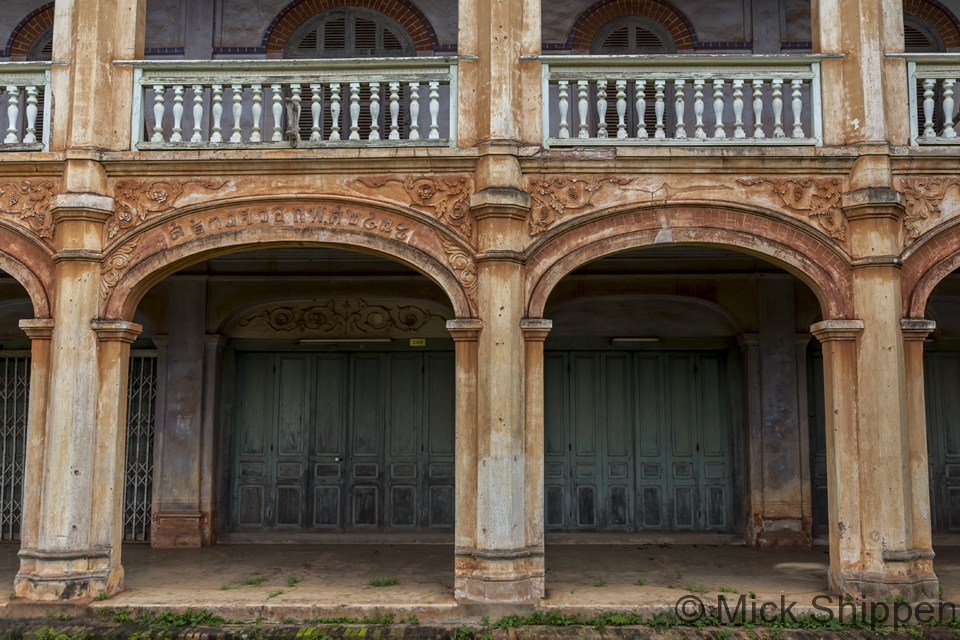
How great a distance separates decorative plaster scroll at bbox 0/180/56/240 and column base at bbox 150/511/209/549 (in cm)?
397

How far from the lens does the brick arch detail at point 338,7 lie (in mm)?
10664

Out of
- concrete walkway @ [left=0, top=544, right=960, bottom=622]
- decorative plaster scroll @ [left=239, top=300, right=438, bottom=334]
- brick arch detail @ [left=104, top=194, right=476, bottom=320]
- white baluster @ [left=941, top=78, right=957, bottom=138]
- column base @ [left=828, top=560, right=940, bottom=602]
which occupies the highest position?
white baluster @ [left=941, top=78, right=957, bottom=138]

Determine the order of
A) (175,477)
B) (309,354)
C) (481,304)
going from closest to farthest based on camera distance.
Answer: (481,304)
(175,477)
(309,354)

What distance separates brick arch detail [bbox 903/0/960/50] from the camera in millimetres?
10680

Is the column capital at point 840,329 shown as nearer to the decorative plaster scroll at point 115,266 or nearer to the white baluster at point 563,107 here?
the white baluster at point 563,107

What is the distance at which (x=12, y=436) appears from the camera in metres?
10.6

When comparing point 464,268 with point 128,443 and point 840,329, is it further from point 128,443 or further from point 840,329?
point 128,443

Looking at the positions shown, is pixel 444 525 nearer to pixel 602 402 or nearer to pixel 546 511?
pixel 546 511

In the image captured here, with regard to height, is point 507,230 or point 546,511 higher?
point 507,230

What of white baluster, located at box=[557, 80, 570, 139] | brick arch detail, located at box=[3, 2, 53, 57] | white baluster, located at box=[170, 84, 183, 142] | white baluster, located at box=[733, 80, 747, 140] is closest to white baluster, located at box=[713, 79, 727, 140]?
white baluster, located at box=[733, 80, 747, 140]

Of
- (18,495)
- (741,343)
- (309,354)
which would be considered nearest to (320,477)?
(309,354)

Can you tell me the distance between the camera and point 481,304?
7.56 meters

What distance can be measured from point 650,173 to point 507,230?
4.77 feet

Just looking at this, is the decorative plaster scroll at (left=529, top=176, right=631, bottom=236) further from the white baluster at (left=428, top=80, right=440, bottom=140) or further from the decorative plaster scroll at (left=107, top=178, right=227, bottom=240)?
the decorative plaster scroll at (left=107, top=178, right=227, bottom=240)
